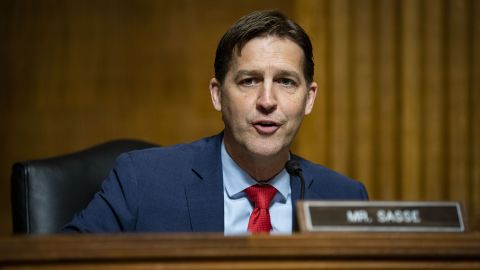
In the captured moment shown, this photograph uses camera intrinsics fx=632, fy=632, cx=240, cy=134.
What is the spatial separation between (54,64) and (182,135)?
0.73m

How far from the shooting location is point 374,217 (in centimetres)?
109

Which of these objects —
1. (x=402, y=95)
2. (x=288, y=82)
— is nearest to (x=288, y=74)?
(x=288, y=82)

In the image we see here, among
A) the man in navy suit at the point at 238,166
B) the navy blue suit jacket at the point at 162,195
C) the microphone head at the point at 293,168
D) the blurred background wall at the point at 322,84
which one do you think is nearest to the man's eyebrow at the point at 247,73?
the man in navy suit at the point at 238,166

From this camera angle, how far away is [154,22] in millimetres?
3197

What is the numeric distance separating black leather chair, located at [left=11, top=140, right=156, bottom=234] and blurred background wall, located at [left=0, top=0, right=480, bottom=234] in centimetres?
121

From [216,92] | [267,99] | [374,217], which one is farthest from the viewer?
[216,92]

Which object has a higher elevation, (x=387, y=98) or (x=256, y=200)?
(x=387, y=98)

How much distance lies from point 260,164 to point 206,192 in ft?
0.60

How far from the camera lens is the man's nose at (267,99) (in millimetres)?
1779

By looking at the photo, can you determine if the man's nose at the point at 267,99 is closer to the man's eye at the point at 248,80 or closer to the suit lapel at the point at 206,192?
the man's eye at the point at 248,80

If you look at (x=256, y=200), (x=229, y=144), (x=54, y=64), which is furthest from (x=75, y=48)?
(x=256, y=200)

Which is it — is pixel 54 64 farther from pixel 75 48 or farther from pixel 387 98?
pixel 387 98

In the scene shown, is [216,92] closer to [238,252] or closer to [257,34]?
[257,34]

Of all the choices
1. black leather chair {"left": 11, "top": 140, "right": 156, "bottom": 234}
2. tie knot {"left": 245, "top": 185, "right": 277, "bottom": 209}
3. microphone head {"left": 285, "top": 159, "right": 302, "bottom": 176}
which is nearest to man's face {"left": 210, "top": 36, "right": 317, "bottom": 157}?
tie knot {"left": 245, "top": 185, "right": 277, "bottom": 209}
